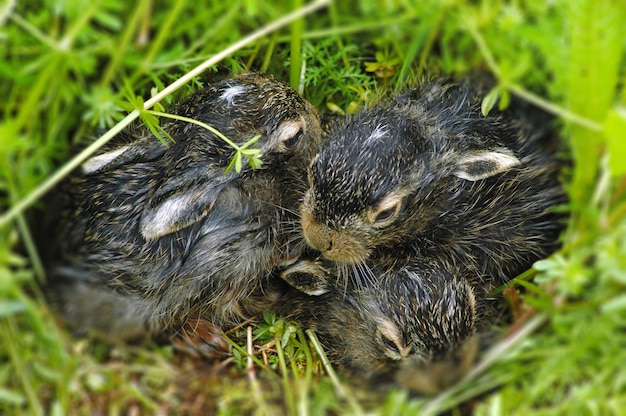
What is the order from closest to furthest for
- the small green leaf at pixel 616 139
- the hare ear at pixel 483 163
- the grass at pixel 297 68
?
the small green leaf at pixel 616 139 → the grass at pixel 297 68 → the hare ear at pixel 483 163

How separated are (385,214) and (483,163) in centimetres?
72

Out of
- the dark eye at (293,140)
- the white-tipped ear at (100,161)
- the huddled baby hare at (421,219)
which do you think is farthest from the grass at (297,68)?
the dark eye at (293,140)

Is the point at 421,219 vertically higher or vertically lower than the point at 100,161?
lower

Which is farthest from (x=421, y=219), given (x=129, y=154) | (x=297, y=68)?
(x=129, y=154)

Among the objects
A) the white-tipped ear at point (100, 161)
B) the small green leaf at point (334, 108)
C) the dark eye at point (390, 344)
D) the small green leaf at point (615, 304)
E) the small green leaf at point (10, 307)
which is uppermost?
the small green leaf at point (334, 108)

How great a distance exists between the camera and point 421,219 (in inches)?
171

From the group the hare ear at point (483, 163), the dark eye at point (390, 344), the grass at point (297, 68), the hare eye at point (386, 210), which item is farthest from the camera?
the dark eye at point (390, 344)

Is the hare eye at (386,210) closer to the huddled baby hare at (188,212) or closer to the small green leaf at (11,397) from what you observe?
the huddled baby hare at (188,212)

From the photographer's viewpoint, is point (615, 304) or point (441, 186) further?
point (441, 186)

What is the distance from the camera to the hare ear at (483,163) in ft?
13.4

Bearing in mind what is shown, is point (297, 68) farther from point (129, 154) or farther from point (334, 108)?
point (129, 154)

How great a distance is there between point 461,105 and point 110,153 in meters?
2.45

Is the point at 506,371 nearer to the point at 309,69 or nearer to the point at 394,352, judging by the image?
the point at 394,352

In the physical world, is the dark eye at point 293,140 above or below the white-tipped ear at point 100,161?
above
